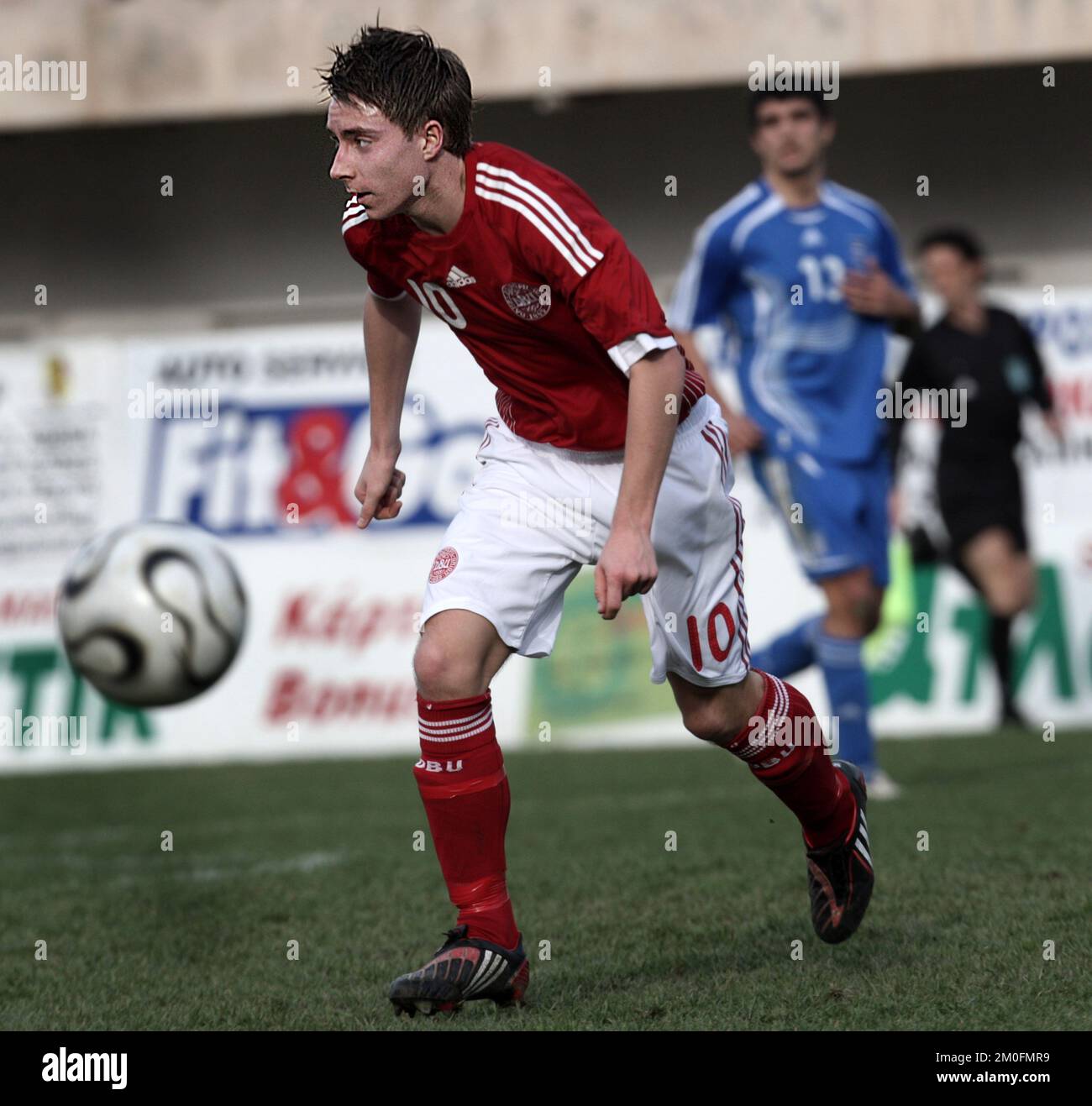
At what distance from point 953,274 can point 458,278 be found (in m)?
7.63

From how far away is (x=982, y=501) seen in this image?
10.4 m

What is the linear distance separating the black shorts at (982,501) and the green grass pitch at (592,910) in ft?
8.37

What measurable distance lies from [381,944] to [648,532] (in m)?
1.46

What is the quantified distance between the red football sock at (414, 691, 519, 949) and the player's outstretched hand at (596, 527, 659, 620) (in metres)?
0.42

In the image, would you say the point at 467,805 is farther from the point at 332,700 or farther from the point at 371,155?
the point at 332,700

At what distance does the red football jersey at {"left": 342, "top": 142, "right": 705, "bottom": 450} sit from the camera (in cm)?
325

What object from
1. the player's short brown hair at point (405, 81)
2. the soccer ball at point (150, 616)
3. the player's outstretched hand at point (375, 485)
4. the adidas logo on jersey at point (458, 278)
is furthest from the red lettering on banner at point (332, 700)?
the player's short brown hair at point (405, 81)

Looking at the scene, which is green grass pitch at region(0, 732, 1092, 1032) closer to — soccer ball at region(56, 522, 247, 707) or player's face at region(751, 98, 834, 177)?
soccer ball at region(56, 522, 247, 707)

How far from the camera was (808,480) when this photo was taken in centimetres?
678

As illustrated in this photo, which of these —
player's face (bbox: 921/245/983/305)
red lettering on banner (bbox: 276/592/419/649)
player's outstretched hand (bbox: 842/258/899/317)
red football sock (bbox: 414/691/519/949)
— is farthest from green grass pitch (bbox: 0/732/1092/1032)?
player's face (bbox: 921/245/983/305)

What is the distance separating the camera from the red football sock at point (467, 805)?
11.2 ft

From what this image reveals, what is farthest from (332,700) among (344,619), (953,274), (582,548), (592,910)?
(582,548)

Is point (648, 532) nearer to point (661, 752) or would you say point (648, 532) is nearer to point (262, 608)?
point (661, 752)

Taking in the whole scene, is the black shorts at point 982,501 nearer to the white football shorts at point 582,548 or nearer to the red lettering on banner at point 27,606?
the red lettering on banner at point 27,606
